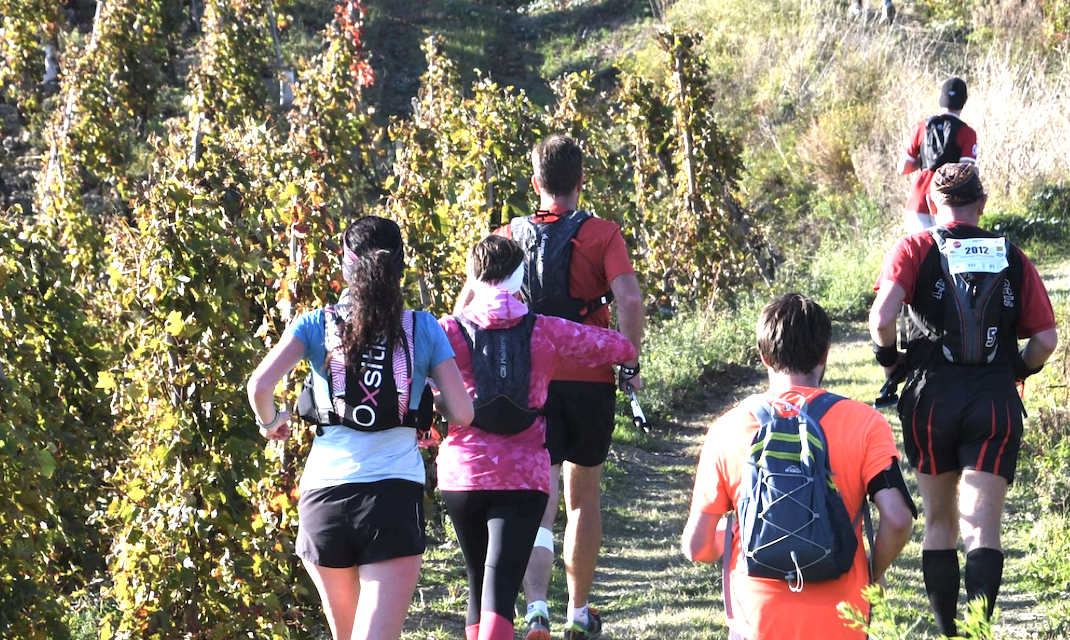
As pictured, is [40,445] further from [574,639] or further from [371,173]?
[371,173]

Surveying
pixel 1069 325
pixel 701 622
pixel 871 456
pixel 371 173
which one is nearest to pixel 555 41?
pixel 371 173

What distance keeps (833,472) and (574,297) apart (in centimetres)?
181

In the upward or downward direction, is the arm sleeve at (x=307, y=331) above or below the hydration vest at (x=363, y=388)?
above

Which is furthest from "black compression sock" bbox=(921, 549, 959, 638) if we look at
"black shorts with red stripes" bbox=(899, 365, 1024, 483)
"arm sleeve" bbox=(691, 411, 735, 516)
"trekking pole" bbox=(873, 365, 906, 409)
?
"arm sleeve" bbox=(691, 411, 735, 516)

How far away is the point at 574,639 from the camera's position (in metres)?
4.69

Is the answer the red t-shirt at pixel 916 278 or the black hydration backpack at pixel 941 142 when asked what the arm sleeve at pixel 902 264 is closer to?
the red t-shirt at pixel 916 278

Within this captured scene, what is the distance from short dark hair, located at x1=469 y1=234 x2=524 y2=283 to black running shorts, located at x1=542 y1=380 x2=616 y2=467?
65 cm

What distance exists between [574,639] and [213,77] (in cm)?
1131

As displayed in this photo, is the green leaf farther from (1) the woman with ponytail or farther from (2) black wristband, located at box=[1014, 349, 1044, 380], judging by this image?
(2) black wristband, located at box=[1014, 349, 1044, 380]

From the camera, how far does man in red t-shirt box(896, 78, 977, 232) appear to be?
24.6ft

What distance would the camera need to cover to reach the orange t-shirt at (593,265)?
4.40 m

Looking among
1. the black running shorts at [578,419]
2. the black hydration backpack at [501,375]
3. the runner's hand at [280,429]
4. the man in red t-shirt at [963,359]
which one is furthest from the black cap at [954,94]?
the runner's hand at [280,429]

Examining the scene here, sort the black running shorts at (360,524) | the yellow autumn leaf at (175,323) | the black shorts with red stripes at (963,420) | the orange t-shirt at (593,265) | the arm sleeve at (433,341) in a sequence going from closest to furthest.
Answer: the black running shorts at (360,524) → the arm sleeve at (433,341) → the black shorts with red stripes at (963,420) → the orange t-shirt at (593,265) → the yellow autumn leaf at (175,323)

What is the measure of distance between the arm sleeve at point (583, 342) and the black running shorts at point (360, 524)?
0.75m
